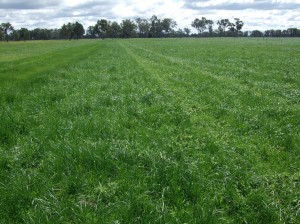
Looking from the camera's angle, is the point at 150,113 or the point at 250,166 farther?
the point at 150,113

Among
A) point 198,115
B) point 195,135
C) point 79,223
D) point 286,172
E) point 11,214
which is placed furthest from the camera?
point 198,115

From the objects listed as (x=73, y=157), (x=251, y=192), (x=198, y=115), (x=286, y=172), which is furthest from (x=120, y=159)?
(x=198, y=115)

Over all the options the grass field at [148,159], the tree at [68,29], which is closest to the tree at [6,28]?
the tree at [68,29]

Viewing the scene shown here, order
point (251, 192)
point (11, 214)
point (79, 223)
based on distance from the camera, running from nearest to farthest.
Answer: point (79, 223), point (11, 214), point (251, 192)

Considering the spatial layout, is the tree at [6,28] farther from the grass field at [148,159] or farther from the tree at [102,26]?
the grass field at [148,159]

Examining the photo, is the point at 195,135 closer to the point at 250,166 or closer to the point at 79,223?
the point at 250,166

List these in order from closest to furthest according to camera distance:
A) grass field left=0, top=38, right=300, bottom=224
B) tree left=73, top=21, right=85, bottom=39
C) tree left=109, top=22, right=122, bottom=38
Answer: grass field left=0, top=38, right=300, bottom=224
tree left=73, top=21, right=85, bottom=39
tree left=109, top=22, right=122, bottom=38

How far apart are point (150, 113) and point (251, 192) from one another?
593cm

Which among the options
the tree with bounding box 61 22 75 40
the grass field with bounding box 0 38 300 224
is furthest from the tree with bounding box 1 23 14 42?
the grass field with bounding box 0 38 300 224

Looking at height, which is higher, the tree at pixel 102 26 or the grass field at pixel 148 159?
the tree at pixel 102 26

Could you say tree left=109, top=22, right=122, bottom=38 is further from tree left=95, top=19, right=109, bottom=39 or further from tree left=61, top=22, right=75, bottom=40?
tree left=61, top=22, right=75, bottom=40

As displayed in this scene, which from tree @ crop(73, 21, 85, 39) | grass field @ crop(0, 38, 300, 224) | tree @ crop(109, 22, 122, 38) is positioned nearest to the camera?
grass field @ crop(0, 38, 300, 224)

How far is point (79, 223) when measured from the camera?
4.83m

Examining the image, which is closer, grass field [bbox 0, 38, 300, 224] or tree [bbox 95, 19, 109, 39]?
grass field [bbox 0, 38, 300, 224]
